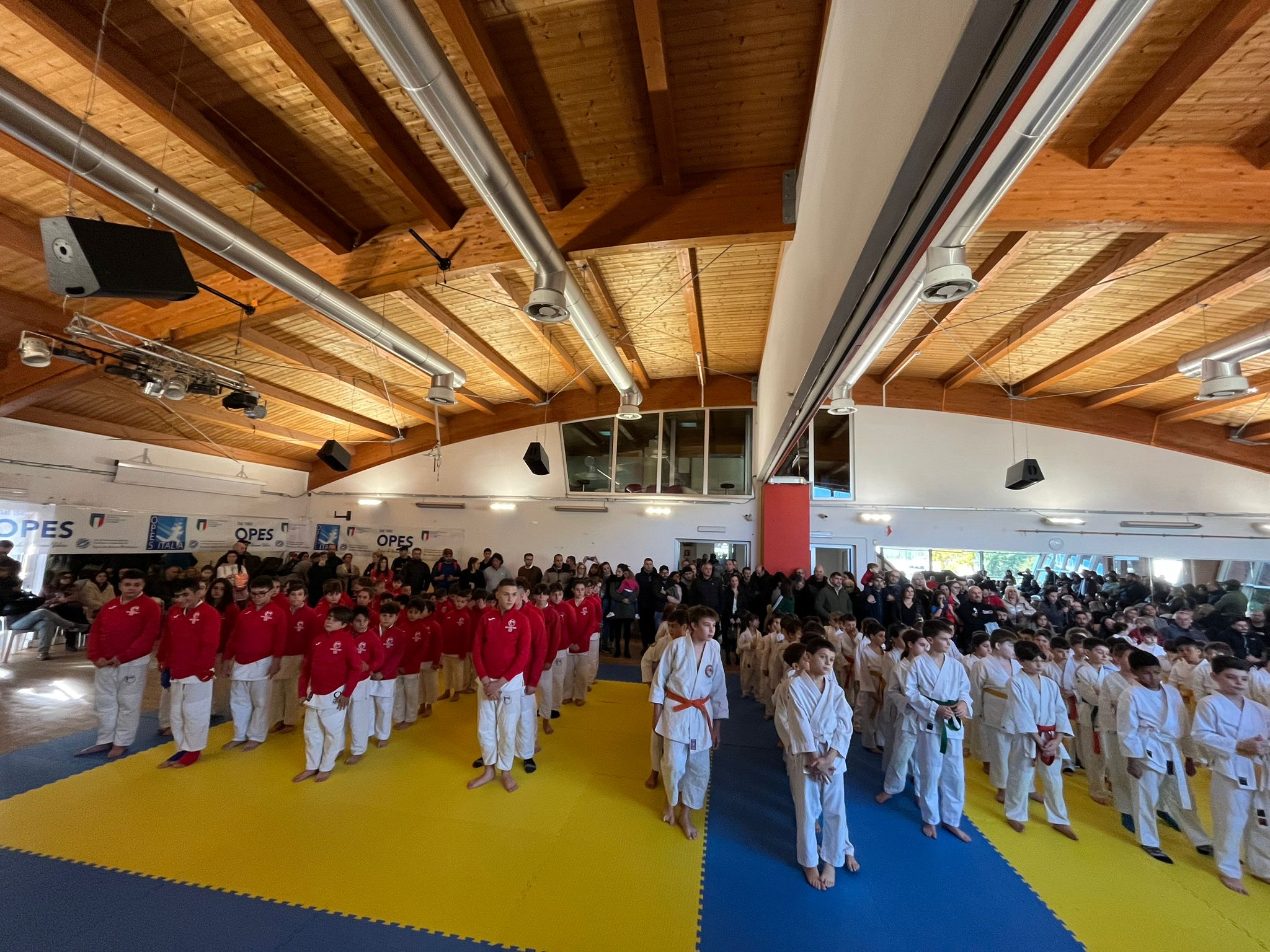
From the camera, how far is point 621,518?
12.5 m

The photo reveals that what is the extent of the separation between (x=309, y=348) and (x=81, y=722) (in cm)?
612

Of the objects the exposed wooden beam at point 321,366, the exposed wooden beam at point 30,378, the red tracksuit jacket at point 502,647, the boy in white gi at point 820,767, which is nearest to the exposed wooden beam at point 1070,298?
the boy in white gi at point 820,767

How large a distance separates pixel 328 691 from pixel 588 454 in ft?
30.7

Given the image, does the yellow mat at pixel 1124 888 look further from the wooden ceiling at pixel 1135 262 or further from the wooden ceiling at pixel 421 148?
the wooden ceiling at pixel 421 148

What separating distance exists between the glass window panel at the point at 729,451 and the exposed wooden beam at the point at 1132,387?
22.5 feet

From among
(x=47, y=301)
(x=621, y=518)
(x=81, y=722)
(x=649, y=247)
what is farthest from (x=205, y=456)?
(x=649, y=247)

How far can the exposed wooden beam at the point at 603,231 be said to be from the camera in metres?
4.97

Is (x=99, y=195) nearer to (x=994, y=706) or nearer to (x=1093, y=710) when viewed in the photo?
(x=994, y=706)

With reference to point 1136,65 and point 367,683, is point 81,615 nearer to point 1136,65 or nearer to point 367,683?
point 367,683

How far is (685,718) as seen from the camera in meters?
3.83

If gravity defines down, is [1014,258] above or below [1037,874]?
above

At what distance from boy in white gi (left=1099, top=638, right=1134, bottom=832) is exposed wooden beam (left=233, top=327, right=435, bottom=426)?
10.2 m

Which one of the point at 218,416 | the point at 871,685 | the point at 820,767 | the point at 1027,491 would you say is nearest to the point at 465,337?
the point at 218,416

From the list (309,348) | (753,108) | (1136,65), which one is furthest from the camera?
(309,348)
